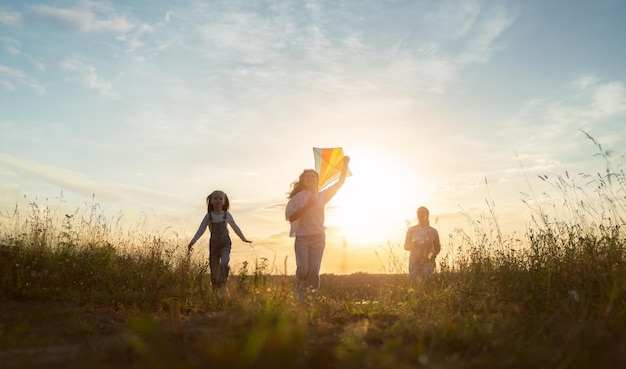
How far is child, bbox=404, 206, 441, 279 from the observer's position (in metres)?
9.12

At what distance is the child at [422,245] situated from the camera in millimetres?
9125

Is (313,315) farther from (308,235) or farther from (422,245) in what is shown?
(422,245)

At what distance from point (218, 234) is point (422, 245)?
384cm

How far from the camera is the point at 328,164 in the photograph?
Answer: 28.0 feet

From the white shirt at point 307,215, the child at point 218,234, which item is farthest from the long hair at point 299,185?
the child at point 218,234

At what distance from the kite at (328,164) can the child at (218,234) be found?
7.66 feet

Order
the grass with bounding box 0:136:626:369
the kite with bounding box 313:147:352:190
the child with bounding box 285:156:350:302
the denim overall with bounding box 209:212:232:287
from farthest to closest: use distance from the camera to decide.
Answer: the denim overall with bounding box 209:212:232:287 < the kite with bounding box 313:147:352:190 < the child with bounding box 285:156:350:302 < the grass with bounding box 0:136:626:369

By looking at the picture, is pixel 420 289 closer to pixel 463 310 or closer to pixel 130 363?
pixel 463 310

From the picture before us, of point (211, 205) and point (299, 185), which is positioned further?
point (211, 205)

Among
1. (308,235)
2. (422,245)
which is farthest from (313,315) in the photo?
(422,245)

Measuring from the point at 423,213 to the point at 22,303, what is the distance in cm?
686

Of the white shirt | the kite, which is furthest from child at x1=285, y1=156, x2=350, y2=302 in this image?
the kite

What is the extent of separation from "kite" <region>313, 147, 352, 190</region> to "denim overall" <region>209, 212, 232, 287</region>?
2.48 meters

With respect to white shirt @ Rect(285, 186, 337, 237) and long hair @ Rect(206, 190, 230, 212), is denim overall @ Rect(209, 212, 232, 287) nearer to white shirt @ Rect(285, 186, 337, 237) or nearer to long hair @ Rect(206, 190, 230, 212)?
long hair @ Rect(206, 190, 230, 212)
